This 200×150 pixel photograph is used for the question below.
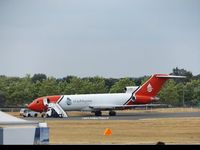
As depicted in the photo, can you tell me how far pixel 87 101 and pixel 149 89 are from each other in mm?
8799

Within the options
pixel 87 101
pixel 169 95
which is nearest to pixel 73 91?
pixel 169 95

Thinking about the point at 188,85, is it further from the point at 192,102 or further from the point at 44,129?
the point at 44,129

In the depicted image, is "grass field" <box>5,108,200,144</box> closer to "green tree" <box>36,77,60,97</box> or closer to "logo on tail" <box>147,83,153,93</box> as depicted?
"logo on tail" <box>147,83,153,93</box>

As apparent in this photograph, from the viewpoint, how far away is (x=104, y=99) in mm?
70250

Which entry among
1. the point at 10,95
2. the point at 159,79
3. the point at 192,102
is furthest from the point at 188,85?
the point at 159,79

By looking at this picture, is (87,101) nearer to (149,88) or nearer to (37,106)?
(37,106)

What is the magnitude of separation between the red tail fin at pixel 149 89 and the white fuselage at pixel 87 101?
1382 mm

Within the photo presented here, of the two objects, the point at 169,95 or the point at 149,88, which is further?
the point at 169,95

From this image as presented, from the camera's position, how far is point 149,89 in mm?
71688

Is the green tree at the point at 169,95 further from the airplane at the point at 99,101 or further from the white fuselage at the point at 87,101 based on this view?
the white fuselage at the point at 87,101

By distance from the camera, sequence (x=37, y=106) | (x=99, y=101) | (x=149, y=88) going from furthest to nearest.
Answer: (x=149, y=88), (x=99, y=101), (x=37, y=106)

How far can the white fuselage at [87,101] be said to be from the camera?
6825 cm

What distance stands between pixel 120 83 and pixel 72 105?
5503cm

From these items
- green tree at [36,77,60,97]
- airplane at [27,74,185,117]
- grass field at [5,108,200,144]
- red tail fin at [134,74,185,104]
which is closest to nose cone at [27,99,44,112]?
airplane at [27,74,185,117]
